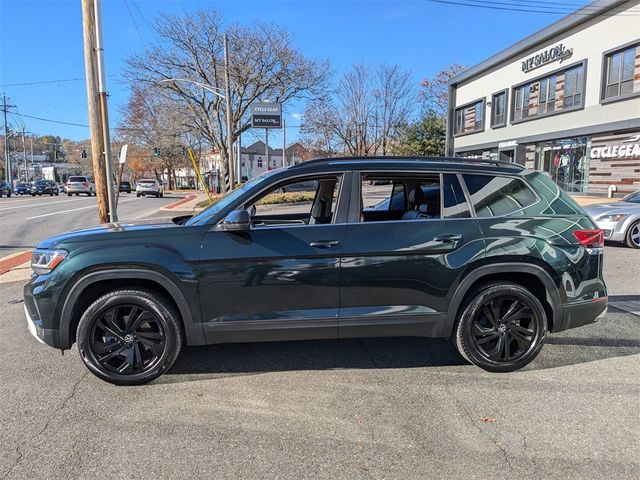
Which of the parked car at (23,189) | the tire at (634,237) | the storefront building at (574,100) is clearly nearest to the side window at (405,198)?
the tire at (634,237)

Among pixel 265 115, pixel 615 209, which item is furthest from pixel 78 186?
pixel 615 209

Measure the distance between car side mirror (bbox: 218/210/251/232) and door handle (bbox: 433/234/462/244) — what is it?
1518mm

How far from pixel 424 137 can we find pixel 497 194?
43475 millimetres

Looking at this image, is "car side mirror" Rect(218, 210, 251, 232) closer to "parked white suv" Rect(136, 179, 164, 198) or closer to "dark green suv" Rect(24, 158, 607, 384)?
"dark green suv" Rect(24, 158, 607, 384)

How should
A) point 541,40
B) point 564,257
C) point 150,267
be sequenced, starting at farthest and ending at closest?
point 541,40
point 564,257
point 150,267

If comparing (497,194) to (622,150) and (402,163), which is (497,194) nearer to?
(402,163)

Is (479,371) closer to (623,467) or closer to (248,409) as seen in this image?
(623,467)

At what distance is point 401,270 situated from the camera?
377 cm

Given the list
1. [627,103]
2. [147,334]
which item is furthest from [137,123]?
[147,334]

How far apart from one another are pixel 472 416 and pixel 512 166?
89.2 inches

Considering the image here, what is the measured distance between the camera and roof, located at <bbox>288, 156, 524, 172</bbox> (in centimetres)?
A: 402

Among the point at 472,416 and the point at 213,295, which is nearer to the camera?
the point at 472,416

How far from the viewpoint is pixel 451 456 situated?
2.82m

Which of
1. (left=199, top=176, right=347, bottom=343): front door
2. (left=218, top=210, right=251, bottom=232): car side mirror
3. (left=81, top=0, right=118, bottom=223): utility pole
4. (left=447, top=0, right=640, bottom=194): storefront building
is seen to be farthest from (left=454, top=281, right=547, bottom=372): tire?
(left=447, top=0, right=640, bottom=194): storefront building
